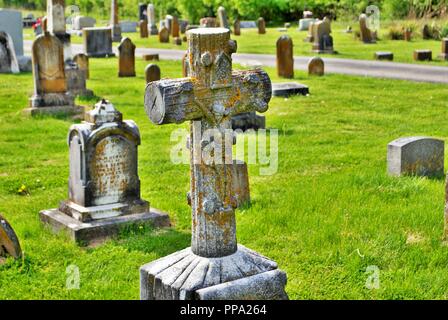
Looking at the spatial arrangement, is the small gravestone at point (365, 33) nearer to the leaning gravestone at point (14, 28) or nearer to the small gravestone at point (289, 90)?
the leaning gravestone at point (14, 28)

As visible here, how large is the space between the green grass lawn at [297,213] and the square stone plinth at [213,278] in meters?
0.98

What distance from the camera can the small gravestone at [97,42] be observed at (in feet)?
98.1

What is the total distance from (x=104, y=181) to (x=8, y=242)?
5.30ft

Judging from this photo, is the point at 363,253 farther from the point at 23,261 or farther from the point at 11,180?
the point at 11,180

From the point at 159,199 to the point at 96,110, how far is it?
157 centimetres

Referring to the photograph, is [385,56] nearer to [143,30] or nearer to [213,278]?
[143,30]

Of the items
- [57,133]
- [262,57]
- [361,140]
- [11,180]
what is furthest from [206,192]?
[262,57]

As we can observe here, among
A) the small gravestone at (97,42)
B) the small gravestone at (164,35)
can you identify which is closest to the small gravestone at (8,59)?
the small gravestone at (97,42)

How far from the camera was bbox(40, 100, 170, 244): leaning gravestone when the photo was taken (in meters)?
8.94

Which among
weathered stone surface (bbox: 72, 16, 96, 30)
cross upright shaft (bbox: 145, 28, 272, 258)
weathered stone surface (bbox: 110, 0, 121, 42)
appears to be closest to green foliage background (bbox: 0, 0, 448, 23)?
weathered stone surface (bbox: 72, 16, 96, 30)

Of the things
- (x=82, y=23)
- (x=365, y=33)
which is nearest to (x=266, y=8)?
(x=82, y=23)

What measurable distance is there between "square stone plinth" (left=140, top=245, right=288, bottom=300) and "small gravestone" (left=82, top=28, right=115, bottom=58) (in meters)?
24.7

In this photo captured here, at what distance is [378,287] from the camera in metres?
7.03

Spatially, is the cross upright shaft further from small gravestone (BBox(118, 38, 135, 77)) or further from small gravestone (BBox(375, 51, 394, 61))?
small gravestone (BBox(375, 51, 394, 61))
